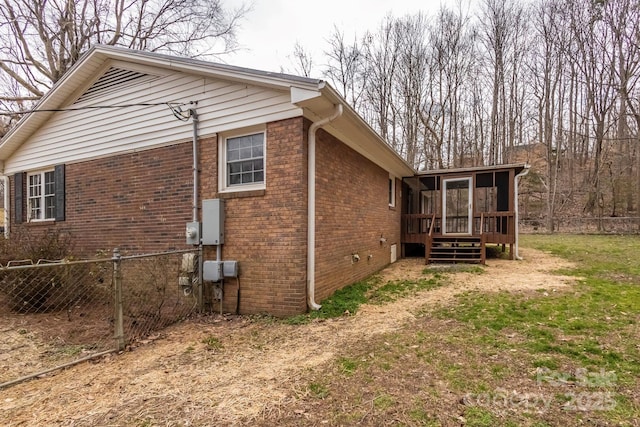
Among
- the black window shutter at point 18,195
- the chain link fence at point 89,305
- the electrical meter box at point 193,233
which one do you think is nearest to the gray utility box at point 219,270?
the chain link fence at point 89,305

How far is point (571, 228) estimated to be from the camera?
64.6 ft

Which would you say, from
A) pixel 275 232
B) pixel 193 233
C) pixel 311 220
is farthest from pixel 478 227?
pixel 193 233

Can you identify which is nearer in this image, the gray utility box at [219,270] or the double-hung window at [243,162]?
the gray utility box at [219,270]

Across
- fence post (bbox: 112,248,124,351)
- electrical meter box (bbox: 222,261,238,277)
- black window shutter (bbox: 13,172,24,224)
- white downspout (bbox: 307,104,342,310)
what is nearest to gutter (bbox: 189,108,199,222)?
electrical meter box (bbox: 222,261,238,277)

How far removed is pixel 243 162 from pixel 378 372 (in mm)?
3913

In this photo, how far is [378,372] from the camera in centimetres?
312

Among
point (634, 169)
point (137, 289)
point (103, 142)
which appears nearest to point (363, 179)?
point (137, 289)

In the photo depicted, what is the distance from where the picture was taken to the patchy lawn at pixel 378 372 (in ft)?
8.12

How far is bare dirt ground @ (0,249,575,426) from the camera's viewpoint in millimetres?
2574

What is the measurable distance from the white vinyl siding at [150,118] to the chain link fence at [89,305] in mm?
2338

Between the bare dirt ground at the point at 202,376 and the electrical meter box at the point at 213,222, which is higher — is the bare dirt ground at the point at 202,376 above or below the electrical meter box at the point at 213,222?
below

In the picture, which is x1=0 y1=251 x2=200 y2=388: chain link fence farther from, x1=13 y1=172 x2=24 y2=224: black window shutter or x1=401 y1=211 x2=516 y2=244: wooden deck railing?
x1=401 y1=211 x2=516 y2=244: wooden deck railing

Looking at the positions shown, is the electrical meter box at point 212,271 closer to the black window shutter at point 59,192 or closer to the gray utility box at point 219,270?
the gray utility box at point 219,270

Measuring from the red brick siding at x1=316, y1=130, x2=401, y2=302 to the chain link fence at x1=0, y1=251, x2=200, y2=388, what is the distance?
2277mm
